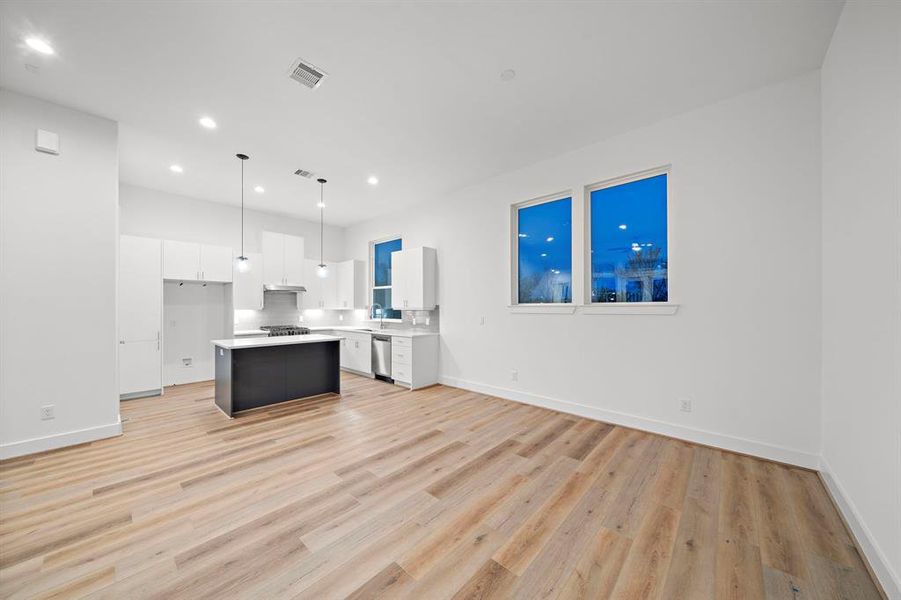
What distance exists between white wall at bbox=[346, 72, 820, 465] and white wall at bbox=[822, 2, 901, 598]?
202 mm

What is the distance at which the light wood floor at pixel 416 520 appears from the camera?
1.54 m

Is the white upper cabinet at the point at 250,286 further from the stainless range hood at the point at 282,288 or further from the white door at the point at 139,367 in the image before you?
the white door at the point at 139,367

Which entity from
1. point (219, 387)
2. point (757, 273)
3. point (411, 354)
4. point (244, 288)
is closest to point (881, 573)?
point (757, 273)

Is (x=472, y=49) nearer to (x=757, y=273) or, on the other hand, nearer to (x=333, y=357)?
(x=757, y=273)

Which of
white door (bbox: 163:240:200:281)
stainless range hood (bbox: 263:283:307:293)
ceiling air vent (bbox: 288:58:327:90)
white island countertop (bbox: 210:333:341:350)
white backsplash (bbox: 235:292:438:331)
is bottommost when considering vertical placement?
white island countertop (bbox: 210:333:341:350)

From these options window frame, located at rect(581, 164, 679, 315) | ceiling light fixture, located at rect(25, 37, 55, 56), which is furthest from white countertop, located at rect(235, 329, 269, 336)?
window frame, located at rect(581, 164, 679, 315)

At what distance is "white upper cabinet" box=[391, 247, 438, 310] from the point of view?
5477 mm

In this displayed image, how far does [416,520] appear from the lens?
198 cm

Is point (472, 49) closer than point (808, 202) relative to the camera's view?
Yes

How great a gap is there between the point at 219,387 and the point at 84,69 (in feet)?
11.1

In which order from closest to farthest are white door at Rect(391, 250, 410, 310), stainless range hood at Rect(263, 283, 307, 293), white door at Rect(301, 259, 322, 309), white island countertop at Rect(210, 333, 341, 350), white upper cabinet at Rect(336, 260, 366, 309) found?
white island countertop at Rect(210, 333, 341, 350) → white door at Rect(391, 250, 410, 310) → stainless range hood at Rect(263, 283, 307, 293) → white door at Rect(301, 259, 322, 309) → white upper cabinet at Rect(336, 260, 366, 309)

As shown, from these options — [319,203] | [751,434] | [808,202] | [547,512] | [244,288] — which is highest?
[319,203]

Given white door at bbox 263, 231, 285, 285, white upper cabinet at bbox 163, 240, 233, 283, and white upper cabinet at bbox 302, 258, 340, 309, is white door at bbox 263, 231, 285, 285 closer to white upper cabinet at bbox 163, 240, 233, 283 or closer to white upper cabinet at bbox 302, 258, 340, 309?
white upper cabinet at bbox 302, 258, 340, 309

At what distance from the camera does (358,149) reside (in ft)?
13.0
